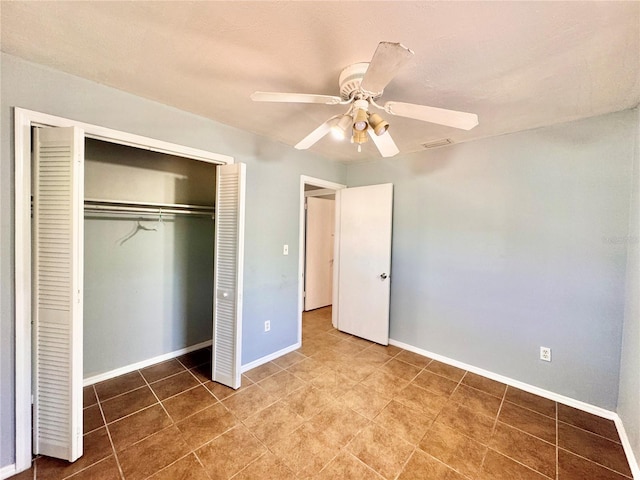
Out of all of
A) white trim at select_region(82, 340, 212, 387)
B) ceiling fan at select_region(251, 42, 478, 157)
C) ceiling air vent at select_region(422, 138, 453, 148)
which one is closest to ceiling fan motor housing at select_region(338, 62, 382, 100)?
ceiling fan at select_region(251, 42, 478, 157)

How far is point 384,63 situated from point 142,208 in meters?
2.54

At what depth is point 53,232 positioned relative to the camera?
4.98 ft

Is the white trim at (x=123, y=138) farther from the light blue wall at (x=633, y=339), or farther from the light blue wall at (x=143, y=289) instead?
the light blue wall at (x=633, y=339)

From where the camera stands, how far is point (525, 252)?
232 cm

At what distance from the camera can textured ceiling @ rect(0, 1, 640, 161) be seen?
1099mm

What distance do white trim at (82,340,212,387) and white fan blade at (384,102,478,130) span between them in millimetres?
3218

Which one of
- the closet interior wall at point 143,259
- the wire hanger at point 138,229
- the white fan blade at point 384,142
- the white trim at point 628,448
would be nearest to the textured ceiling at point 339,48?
the white fan blade at point 384,142

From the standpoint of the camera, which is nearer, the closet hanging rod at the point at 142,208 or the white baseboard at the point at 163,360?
the closet hanging rod at the point at 142,208

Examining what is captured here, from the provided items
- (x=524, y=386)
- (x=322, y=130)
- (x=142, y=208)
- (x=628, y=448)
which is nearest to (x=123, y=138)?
(x=142, y=208)

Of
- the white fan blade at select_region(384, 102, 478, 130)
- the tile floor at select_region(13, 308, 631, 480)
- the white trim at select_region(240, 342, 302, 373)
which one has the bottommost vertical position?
the tile floor at select_region(13, 308, 631, 480)

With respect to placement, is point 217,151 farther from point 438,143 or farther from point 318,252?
point 318,252

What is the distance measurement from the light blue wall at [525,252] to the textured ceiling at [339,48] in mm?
455

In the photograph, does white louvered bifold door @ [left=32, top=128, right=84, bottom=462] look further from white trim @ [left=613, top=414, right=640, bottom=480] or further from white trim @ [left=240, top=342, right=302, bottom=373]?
white trim @ [left=613, top=414, right=640, bottom=480]

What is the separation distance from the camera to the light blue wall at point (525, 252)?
78.2 inches
